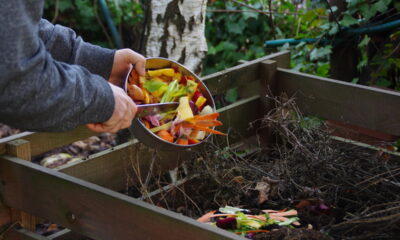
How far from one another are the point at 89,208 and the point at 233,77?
1.39 m

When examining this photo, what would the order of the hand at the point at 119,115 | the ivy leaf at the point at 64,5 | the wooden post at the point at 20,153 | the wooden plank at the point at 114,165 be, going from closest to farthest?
1. the hand at the point at 119,115
2. the wooden post at the point at 20,153
3. the wooden plank at the point at 114,165
4. the ivy leaf at the point at 64,5

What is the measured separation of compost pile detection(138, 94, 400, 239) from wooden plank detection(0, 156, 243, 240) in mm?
484

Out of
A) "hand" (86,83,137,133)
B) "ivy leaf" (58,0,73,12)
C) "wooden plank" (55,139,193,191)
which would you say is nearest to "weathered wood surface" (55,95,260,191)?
"wooden plank" (55,139,193,191)

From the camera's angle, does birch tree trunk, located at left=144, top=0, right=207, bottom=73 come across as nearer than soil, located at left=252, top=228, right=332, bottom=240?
No

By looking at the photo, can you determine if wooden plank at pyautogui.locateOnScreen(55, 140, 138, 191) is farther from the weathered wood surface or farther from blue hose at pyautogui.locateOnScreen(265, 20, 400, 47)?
Answer: blue hose at pyautogui.locateOnScreen(265, 20, 400, 47)

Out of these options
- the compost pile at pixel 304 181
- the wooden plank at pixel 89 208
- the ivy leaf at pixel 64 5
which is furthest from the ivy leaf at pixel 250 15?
the wooden plank at pixel 89 208

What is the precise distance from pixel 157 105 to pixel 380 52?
2197 millimetres

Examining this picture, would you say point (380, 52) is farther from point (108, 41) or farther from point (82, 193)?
point (108, 41)

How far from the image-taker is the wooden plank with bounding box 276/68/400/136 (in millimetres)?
2922

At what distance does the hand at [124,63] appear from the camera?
7.60 feet

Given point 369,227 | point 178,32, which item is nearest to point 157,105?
point 369,227

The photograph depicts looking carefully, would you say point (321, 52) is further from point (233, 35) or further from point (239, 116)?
point (233, 35)

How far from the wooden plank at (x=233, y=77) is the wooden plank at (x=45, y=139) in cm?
75

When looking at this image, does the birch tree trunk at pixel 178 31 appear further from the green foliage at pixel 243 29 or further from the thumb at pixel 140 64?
the green foliage at pixel 243 29
